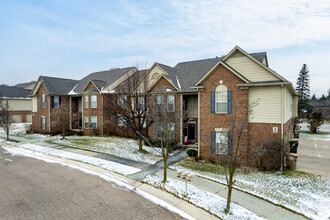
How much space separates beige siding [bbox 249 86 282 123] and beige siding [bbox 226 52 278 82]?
0.76 m

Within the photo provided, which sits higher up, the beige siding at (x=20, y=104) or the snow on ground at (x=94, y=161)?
the beige siding at (x=20, y=104)

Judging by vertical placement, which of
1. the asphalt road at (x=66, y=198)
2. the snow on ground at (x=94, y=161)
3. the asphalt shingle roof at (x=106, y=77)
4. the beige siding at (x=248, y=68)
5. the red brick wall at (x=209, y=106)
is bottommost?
the asphalt road at (x=66, y=198)

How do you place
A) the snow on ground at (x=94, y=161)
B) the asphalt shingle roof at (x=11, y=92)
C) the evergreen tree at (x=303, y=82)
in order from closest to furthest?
the snow on ground at (x=94, y=161) < the asphalt shingle roof at (x=11, y=92) < the evergreen tree at (x=303, y=82)

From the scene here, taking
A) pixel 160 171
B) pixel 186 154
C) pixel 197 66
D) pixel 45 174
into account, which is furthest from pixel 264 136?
pixel 45 174

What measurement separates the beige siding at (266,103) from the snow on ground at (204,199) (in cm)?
680

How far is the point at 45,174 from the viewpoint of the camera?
39.7 feet

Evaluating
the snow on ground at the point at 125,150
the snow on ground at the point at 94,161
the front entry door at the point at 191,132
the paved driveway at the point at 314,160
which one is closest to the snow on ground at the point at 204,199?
the snow on ground at the point at 94,161

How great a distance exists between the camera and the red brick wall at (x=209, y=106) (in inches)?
567

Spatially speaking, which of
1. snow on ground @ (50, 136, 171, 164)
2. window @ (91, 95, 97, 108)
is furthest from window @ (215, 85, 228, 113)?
window @ (91, 95, 97, 108)

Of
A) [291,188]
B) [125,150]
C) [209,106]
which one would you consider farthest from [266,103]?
[125,150]

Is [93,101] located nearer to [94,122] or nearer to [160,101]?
[94,122]

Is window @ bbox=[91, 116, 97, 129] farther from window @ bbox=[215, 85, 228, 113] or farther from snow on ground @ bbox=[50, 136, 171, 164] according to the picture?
window @ bbox=[215, 85, 228, 113]

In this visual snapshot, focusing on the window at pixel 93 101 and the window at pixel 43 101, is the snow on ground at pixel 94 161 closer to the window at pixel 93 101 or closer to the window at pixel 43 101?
the window at pixel 93 101

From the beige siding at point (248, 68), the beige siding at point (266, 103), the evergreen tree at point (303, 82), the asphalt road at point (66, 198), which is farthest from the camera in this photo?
the evergreen tree at point (303, 82)
